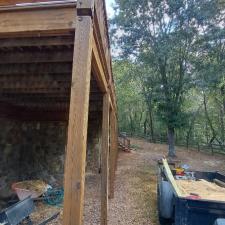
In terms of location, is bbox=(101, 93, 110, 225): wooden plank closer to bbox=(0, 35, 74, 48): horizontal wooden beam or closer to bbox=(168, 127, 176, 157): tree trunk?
bbox=(0, 35, 74, 48): horizontal wooden beam

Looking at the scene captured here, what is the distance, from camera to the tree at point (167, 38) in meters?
13.9

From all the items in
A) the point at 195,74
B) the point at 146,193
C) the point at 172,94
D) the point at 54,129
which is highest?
the point at 195,74

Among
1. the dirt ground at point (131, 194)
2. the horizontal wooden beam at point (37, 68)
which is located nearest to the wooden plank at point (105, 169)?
the dirt ground at point (131, 194)

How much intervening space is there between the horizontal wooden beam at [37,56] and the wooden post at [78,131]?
1.68m

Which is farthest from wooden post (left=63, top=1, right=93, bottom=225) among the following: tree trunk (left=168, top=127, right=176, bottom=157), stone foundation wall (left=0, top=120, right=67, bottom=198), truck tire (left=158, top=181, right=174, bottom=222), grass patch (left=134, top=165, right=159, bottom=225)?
tree trunk (left=168, top=127, right=176, bottom=157)

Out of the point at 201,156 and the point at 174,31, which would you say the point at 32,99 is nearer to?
the point at 174,31

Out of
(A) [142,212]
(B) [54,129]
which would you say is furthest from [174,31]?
(A) [142,212]

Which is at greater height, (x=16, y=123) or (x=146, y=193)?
(x=16, y=123)

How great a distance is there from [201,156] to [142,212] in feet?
36.4

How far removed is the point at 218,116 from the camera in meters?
21.7

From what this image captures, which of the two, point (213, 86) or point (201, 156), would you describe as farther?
point (201, 156)

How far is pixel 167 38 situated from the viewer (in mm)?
13742

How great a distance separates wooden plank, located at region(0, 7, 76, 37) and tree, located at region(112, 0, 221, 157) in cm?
1224

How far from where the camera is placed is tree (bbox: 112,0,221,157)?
13875 millimetres
